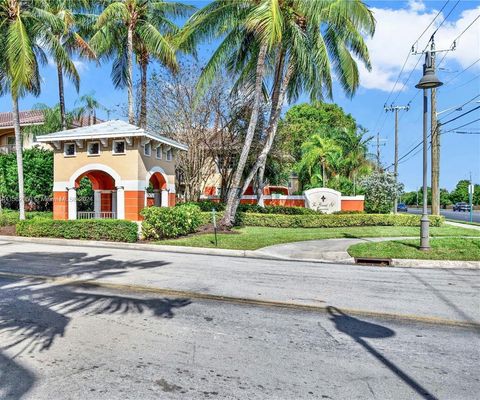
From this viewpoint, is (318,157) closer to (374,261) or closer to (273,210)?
(273,210)

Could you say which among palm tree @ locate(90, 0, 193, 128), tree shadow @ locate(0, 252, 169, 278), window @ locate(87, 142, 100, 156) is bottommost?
tree shadow @ locate(0, 252, 169, 278)

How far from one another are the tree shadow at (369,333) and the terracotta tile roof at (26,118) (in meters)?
34.1

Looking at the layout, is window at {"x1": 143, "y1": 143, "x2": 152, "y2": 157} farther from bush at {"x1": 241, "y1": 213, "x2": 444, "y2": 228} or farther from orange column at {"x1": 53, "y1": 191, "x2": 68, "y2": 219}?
bush at {"x1": 241, "y1": 213, "x2": 444, "y2": 228}

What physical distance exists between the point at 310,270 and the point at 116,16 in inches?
792

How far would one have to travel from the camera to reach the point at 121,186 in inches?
798

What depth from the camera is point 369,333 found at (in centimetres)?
521

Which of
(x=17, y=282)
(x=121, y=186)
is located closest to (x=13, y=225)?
(x=121, y=186)

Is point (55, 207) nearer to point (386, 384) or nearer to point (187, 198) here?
point (187, 198)

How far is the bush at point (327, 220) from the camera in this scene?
838 inches

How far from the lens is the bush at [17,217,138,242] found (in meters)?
16.0

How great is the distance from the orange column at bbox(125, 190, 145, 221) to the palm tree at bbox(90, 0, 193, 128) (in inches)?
238

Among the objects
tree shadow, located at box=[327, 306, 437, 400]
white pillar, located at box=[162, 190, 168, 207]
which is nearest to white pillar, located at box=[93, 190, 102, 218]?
white pillar, located at box=[162, 190, 168, 207]

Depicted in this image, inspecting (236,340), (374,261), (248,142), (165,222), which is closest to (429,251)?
(374,261)

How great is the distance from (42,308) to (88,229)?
35.9 feet
